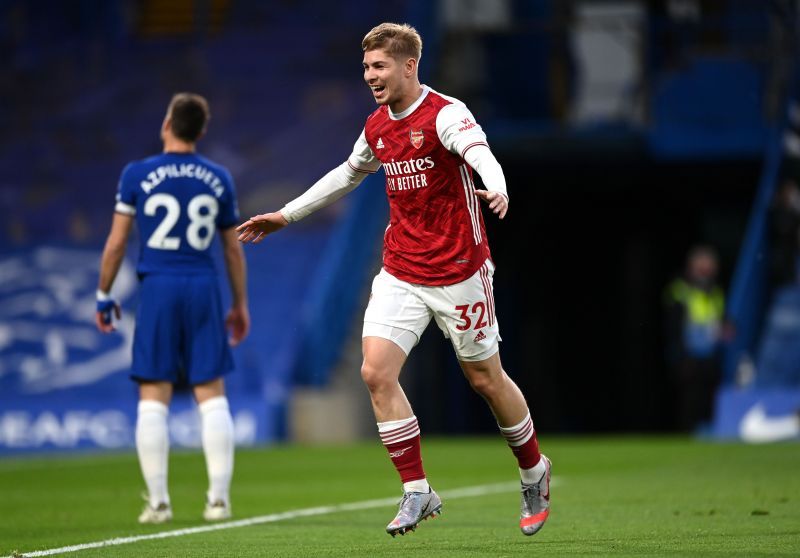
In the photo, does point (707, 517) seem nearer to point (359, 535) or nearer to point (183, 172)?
point (359, 535)

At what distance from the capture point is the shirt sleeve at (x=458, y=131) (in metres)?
6.65

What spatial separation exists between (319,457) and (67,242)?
25.7ft

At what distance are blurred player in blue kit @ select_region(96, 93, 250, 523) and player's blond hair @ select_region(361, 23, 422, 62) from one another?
211 cm

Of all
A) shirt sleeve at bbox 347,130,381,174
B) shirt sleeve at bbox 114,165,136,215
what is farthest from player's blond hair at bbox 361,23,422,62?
shirt sleeve at bbox 114,165,136,215

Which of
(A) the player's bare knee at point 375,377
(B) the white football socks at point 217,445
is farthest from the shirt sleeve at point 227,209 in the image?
(A) the player's bare knee at point 375,377

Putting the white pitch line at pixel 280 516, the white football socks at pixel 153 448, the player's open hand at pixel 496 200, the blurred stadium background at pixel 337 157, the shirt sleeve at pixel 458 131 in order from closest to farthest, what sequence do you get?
the player's open hand at pixel 496 200
the shirt sleeve at pixel 458 131
the white pitch line at pixel 280 516
the white football socks at pixel 153 448
the blurred stadium background at pixel 337 157

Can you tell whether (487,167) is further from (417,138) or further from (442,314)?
(442,314)

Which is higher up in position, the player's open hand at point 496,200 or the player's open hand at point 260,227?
the player's open hand at point 496,200

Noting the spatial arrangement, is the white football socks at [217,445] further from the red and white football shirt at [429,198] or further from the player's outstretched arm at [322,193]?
the red and white football shirt at [429,198]

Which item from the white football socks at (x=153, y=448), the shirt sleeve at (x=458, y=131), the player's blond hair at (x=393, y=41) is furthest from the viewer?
the white football socks at (x=153, y=448)

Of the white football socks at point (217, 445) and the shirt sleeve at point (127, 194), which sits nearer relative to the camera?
the white football socks at point (217, 445)

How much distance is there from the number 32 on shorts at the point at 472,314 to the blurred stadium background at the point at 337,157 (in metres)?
10.2

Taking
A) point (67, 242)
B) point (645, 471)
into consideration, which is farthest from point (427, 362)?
point (645, 471)

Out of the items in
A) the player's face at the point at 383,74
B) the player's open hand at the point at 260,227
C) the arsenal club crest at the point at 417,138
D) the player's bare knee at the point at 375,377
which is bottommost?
the player's bare knee at the point at 375,377
